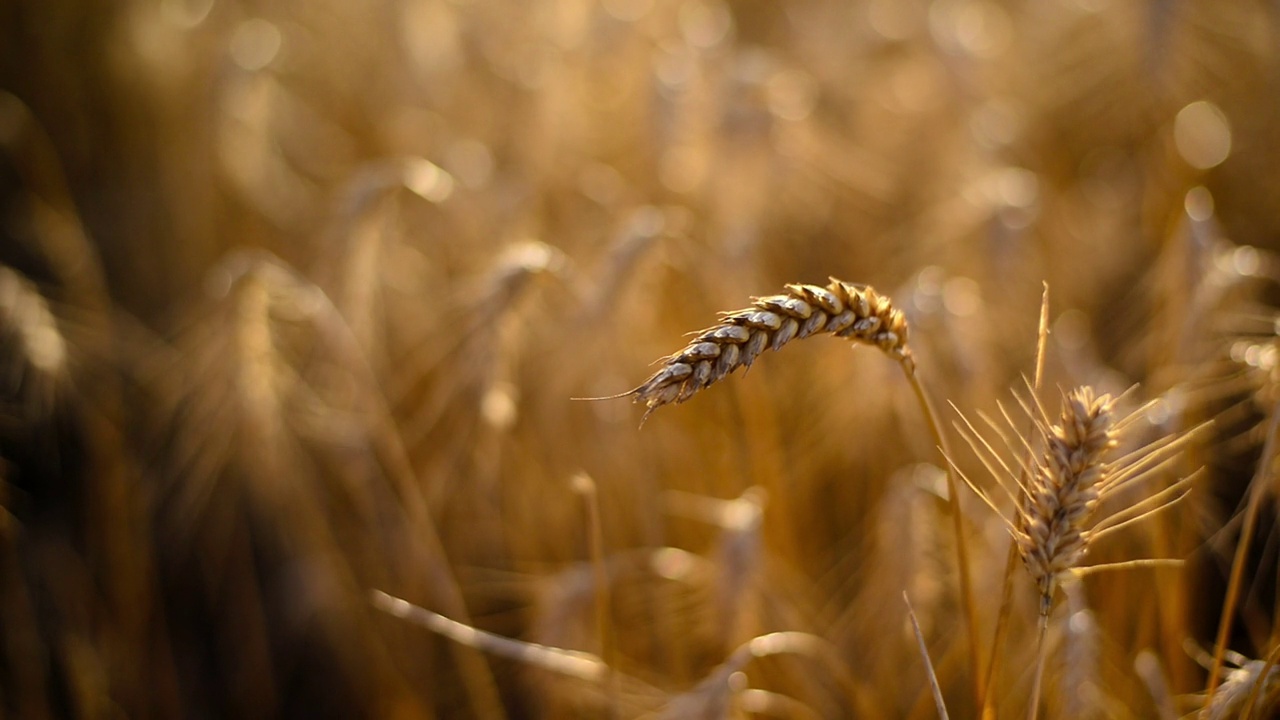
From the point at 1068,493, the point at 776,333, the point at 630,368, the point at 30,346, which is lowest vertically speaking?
the point at 1068,493

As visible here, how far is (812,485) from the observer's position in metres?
1.78

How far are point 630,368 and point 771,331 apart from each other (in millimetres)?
835

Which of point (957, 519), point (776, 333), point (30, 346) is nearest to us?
point (776, 333)

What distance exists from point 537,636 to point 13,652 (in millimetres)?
1125

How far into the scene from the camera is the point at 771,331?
664mm

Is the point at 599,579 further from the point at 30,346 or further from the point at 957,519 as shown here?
the point at 30,346

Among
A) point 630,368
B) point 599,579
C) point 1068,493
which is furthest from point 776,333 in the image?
point 630,368

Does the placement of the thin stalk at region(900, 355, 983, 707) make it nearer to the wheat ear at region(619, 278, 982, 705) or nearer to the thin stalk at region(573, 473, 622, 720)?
the wheat ear at region(619, 278, 982, 705)

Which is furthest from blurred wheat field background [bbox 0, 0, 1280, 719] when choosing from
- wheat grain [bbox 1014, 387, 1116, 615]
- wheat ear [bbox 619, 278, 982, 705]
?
wheat ear [bbox 619, 278, 982, 705]

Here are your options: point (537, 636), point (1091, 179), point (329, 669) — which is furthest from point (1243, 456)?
Answer: point (329, 669)

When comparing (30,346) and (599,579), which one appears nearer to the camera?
(599,579)

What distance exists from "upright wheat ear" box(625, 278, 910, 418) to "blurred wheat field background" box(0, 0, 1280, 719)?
0.30 meters

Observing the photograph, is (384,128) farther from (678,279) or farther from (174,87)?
(678,279)

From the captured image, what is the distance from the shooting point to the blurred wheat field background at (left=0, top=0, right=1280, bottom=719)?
125cm
